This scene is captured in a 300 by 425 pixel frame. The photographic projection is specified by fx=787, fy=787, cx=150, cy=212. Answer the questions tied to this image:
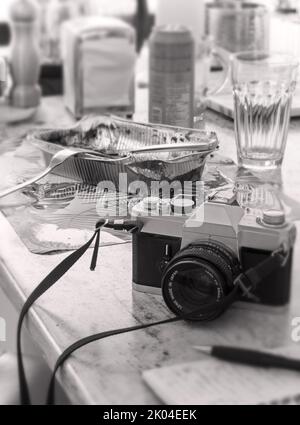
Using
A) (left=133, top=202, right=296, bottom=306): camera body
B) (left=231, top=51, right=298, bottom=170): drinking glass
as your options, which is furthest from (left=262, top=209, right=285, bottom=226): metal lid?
(left=231, top=51, right=298, bottom=170): drinking glass

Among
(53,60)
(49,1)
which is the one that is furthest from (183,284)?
(49,1)

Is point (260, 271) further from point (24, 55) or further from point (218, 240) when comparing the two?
point (24, 55)

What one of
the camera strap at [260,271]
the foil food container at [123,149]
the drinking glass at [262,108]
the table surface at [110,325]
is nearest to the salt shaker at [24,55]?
the foil food container at [123,149]

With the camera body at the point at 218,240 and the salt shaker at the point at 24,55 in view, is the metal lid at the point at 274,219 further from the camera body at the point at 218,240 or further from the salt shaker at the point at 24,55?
the salt shaker at the point at 24,55

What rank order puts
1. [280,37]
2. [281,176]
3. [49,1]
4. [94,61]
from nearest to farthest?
1. [281,176]
2. [94,61]
3. [280,37]
4. [49,1]

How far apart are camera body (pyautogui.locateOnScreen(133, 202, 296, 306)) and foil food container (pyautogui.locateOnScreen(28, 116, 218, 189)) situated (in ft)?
0.66

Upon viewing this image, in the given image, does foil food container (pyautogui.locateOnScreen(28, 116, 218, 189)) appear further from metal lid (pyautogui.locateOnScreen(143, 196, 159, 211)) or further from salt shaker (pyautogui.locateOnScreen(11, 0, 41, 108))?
salt shaker (pyautogui.locateOnScreen(11, 0, 41, 108))

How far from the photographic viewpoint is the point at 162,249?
0.71 meters

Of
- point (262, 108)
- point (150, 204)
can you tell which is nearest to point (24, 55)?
point (262, 108)

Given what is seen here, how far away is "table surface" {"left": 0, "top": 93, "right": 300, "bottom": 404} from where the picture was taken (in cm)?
59

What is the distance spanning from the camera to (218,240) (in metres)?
0.68

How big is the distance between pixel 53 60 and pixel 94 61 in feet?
1.36

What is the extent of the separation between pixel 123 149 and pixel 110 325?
0.38m
